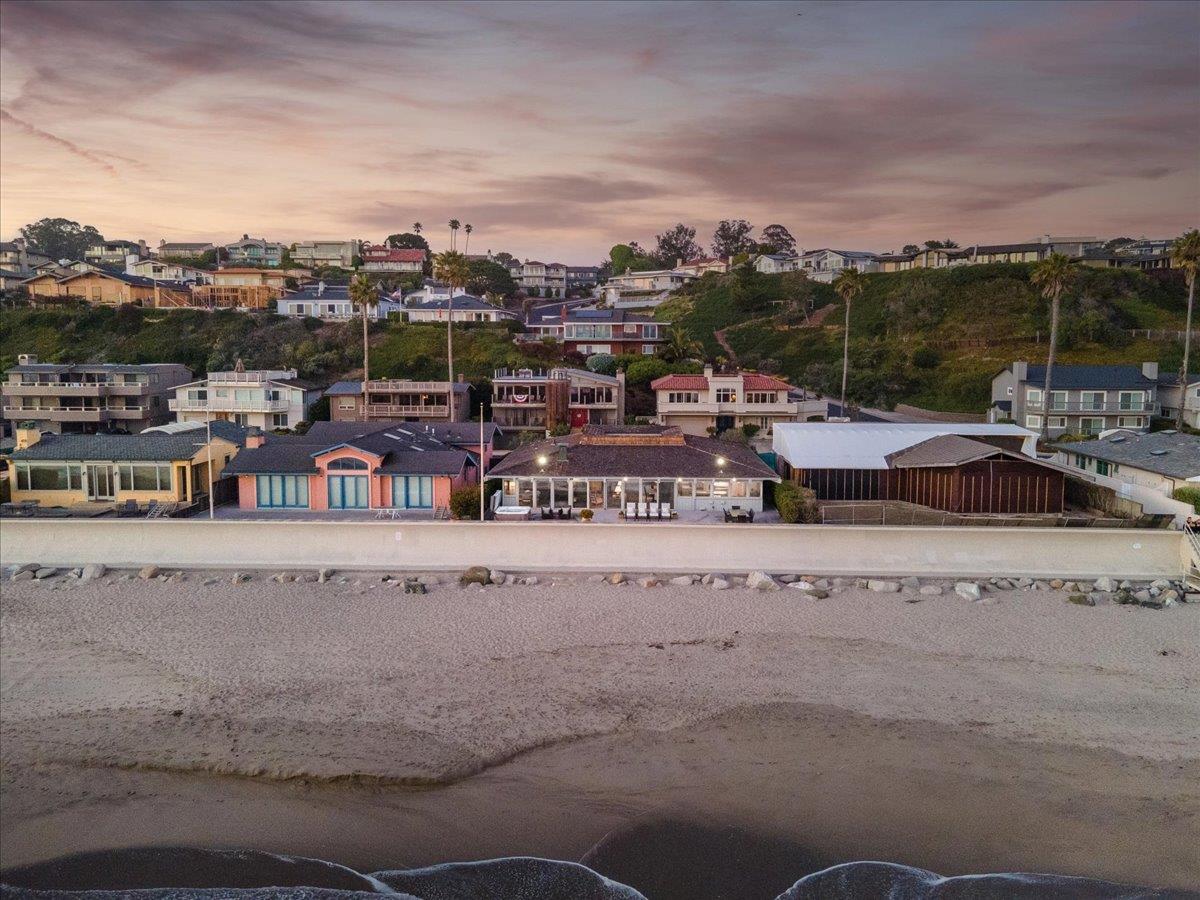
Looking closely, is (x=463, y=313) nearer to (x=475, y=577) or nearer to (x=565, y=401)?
(x=565, y=401)

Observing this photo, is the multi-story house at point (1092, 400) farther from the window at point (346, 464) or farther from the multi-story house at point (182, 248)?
the multi-story house at point (182, 248)

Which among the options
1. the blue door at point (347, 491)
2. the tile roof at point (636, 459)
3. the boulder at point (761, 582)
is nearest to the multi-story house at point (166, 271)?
the blue door at point (347, 491)

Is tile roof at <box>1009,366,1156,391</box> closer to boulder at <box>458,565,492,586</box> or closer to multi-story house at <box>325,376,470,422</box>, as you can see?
multi-story house at <box>325,376,470,422</box>

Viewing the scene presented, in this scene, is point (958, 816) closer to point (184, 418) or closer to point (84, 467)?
point (84, 467)

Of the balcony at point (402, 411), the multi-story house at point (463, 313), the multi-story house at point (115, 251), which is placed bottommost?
the balcony at point (402, 411)

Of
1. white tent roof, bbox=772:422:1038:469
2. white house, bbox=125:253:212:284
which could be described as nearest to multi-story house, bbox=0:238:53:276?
white house, bbox=125:253:212:284
